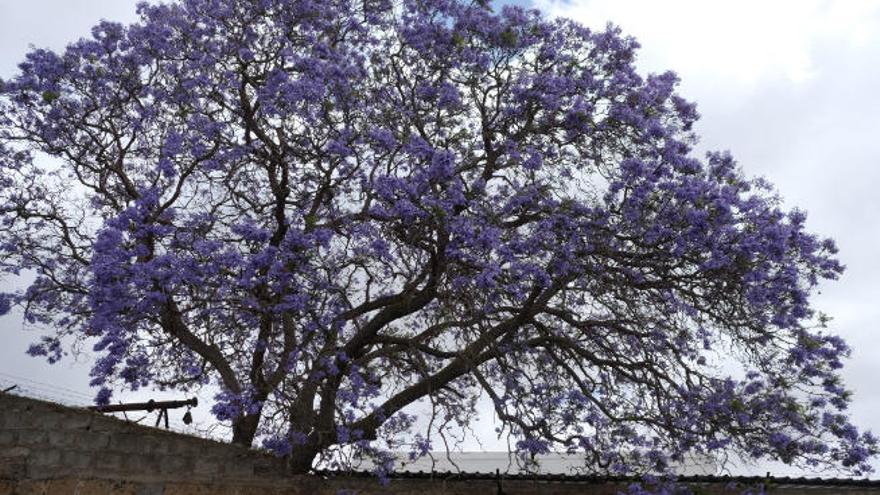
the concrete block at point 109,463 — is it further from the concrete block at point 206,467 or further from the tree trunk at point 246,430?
the tree trunk at point 246,430

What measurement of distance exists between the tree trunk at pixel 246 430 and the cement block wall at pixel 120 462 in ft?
2.32

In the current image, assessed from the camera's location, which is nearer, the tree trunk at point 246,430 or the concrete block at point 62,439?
the concrete block at point 62,439

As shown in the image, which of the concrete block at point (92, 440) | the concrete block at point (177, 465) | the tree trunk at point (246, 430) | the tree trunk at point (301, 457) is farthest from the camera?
the tree trunk at point (246, 430)

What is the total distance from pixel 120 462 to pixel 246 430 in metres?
1.91

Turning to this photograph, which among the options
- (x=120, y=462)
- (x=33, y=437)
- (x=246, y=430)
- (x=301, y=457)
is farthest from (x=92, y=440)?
(x=301, y=457)

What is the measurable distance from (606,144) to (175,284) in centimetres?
551

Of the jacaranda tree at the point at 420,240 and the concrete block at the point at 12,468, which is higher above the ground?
the jacaranda tree at the point at 420,240

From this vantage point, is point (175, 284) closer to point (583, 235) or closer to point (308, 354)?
point (308, 354)

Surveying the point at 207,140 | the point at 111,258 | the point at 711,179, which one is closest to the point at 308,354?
the point at 111,258

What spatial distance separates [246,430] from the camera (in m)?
10.2

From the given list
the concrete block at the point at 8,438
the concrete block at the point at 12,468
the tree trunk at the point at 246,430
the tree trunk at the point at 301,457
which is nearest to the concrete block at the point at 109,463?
the concrete block at the point at 12,468

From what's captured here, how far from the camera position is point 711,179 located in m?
10.4

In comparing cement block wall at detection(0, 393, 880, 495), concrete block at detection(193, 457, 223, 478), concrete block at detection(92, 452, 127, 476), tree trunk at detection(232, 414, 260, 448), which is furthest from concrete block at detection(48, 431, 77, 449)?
tree trunk at detection(232, 414, 260, 448)

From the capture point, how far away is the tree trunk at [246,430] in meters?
10.1
